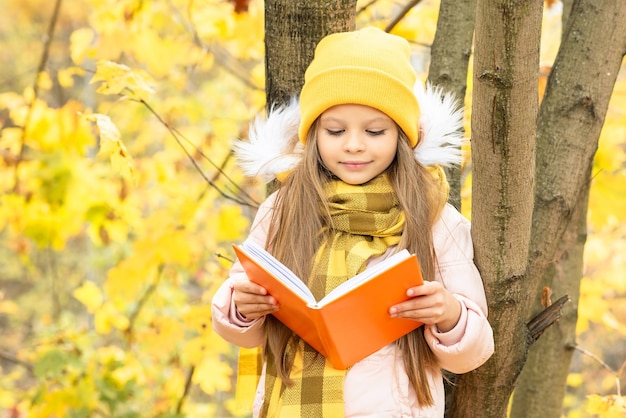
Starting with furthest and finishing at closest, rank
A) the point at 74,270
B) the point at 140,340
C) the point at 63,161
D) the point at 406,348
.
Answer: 1. the point at 74,270
2. the point at 63,161
3. the point at 140,340
4. the point at 406,348

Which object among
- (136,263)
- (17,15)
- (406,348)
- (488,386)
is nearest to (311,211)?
(406,348)

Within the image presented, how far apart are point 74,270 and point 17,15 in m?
3.91

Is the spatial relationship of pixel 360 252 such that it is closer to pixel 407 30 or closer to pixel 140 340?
pixel 407 30

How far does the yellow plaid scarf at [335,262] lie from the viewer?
5.47 ft

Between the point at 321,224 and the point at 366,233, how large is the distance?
12cm

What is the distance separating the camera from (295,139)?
1979 mm

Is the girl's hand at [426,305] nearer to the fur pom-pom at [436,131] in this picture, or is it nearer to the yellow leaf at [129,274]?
the fur pom-pom at [436,131]

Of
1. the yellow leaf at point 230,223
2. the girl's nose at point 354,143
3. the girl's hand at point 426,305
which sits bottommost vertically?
the yellow leaf at point 230,223

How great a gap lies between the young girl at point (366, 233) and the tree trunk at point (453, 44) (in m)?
0.39

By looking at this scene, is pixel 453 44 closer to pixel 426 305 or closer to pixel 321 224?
pixel 321 224

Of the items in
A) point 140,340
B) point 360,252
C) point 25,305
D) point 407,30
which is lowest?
point 25,305

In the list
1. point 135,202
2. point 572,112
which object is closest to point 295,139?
point 572,112

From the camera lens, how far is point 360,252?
1.71 meters

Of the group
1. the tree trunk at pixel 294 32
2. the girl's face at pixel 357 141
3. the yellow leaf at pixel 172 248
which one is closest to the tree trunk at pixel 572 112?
the girl's face at pixel 357 141
